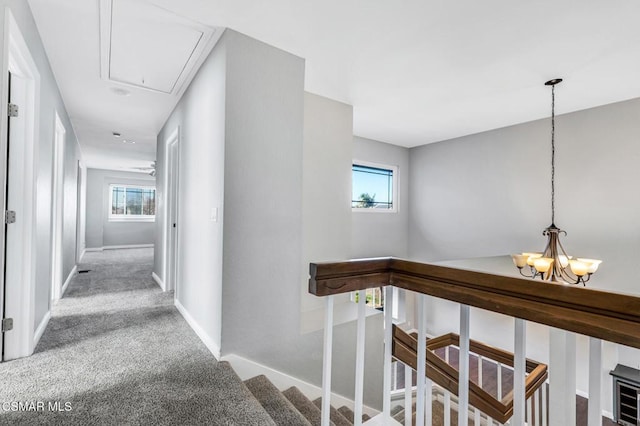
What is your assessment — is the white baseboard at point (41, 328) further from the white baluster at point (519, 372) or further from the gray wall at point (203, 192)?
the white baluster at point (519, 372)

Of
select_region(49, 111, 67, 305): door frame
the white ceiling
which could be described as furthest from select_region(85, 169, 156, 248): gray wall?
the white ceiling

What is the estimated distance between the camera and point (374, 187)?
5.65 metres

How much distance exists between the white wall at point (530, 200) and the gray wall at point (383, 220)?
17 centimetres

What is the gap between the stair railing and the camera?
0.57 meters

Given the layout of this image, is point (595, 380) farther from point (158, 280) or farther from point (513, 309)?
point (158, 280)

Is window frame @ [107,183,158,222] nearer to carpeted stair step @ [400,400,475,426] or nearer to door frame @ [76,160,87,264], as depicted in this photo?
door frame @ [76,160,87,264]

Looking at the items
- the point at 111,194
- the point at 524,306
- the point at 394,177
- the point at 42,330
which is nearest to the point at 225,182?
the point at 524,306

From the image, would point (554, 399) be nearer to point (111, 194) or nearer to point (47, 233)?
point (47, 233)

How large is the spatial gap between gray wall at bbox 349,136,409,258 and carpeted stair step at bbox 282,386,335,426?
10.0 ft

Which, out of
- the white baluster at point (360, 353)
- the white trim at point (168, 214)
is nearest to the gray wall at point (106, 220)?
the white trim at point (168, 214)

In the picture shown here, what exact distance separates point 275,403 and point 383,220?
412cm

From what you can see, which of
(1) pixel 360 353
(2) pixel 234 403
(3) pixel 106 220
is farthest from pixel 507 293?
(3) pixel 106 220

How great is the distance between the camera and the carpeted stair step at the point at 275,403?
1.78 meters

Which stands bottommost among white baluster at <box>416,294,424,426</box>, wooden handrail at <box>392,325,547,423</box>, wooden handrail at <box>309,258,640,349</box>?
wooden handrail at <box>392,325,547,423</box>
